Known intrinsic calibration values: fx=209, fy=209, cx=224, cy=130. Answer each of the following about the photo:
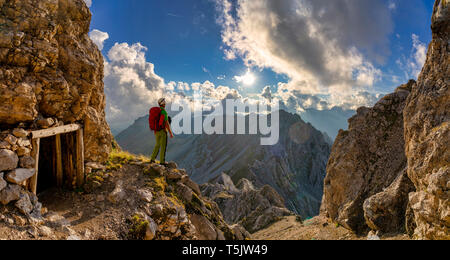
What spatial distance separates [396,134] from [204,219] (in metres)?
18.3

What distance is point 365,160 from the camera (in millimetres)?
19750

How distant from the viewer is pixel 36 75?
7.24 metres

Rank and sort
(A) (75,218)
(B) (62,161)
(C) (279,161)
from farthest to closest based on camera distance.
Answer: (C) (279,161) → (B) (62,161) → (A) (75,218)

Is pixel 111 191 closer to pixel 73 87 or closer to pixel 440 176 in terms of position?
pixel 73 87

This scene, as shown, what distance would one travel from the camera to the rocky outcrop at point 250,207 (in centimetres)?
3650

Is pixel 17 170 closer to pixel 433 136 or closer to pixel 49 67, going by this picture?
pixel 49 67

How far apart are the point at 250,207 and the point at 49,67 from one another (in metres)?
40.5

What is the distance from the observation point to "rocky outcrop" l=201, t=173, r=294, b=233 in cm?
3650

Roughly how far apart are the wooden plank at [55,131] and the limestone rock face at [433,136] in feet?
48.4

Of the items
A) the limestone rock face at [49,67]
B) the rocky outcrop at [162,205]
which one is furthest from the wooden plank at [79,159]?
the rocky outcrop at [162,205]

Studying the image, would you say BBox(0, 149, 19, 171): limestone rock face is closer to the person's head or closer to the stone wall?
the stone wall

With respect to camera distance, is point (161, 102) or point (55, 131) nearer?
point (55, 131)

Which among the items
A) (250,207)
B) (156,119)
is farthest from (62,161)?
(250,207)
